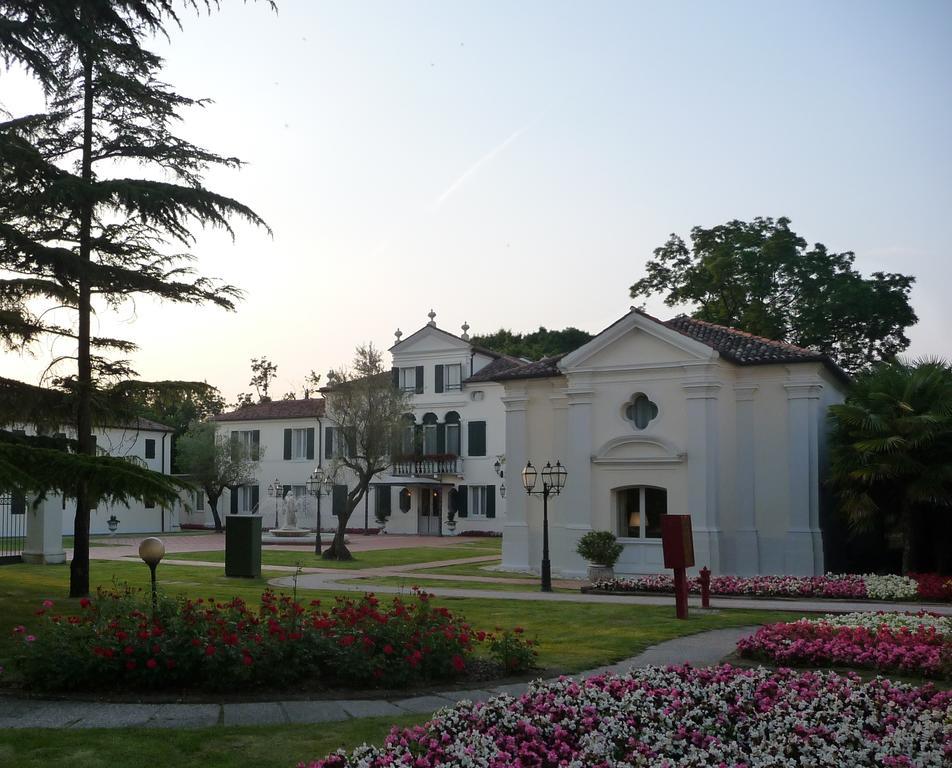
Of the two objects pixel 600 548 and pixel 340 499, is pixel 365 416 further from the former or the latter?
pixel 600 548

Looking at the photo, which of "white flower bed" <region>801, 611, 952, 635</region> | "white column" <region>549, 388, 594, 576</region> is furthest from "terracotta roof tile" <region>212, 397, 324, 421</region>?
"white flower bed" <region>801, 611, 952, 635</region>

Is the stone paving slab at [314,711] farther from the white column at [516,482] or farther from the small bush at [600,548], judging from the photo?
the white column at [516,482]

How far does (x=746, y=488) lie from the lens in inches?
914

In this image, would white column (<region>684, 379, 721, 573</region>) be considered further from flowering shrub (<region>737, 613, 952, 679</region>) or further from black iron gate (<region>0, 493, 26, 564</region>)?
black iron gate (<region>0, 493, 26, 564</region>)

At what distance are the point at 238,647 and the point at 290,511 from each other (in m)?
39.6

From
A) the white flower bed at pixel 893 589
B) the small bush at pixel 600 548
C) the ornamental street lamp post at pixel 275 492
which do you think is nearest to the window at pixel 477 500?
the ornamental street lamp post at pixel 275 492

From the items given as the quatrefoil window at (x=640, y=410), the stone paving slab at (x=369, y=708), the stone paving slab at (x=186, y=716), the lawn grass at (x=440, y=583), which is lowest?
the lawn grass at (x=440, y=583)

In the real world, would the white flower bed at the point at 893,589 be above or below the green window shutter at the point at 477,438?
below

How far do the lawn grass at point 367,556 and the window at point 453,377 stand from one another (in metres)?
12.8

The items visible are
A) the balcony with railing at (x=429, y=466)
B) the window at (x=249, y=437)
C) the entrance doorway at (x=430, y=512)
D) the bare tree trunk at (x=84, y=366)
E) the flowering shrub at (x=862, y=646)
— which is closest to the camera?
the flowering shrub at (x=862, y=646)

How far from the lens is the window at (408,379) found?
49906mm

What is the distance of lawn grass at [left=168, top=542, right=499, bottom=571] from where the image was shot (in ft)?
93.5

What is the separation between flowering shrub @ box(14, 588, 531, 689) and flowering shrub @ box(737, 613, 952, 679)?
10.6 ft

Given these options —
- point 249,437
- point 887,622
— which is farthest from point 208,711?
point 249,437
